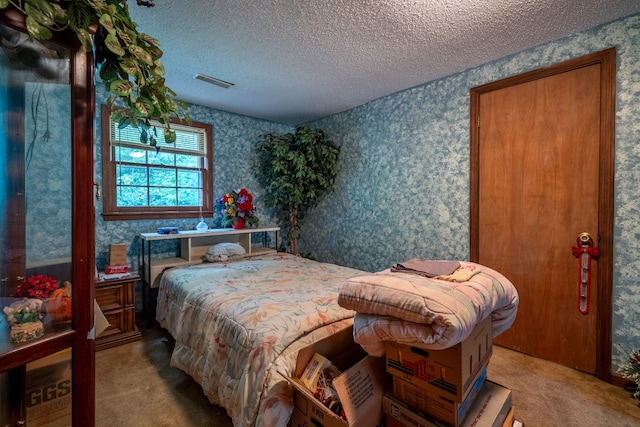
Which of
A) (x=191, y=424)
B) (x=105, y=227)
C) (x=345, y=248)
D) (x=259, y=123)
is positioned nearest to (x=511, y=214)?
(x=345, y=248)

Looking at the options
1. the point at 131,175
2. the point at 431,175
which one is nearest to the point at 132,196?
the point at 131,175

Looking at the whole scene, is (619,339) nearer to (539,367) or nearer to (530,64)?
(539,367)

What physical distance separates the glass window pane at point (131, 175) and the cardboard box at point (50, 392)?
2.62 meters

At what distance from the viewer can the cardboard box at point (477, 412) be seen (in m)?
1.12

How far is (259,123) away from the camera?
4.05 metres

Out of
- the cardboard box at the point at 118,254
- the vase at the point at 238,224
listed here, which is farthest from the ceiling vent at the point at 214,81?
the cardboard box at the point at 118,254

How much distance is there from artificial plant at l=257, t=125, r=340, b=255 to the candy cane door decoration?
8.42 feet

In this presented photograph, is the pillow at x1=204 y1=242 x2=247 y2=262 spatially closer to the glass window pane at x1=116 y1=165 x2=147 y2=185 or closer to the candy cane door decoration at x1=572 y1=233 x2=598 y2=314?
the glass window pane at x1=116 y1=165 x2=147 y2=185

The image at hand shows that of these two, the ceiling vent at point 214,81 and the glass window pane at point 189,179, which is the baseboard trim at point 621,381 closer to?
the ceiling vent at point 214,81

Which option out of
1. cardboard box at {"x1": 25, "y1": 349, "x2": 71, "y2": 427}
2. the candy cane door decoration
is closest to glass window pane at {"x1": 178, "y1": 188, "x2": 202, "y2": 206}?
cardboard box at {"x1": 25, "y1": 349, "x2": 71, "y2": 427}

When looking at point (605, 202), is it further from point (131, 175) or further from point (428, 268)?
point (131, 175)

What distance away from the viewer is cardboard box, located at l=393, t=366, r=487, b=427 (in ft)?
3.51

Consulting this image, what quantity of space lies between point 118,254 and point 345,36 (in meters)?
2.82

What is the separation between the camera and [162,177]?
3303 millimetres
